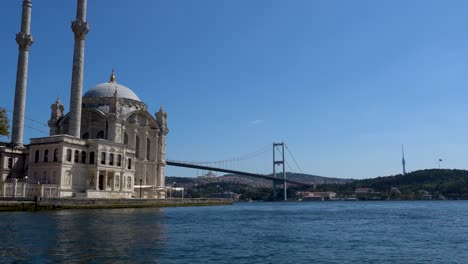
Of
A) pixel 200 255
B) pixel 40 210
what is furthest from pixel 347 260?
pixel 40 210

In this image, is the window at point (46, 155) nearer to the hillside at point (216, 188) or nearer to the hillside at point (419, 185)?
the hillside at point (216, 188)

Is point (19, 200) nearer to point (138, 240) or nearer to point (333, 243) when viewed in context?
point (138, 240)

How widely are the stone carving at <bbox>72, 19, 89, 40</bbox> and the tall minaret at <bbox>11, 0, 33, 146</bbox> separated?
4423mm

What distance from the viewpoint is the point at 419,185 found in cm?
10675

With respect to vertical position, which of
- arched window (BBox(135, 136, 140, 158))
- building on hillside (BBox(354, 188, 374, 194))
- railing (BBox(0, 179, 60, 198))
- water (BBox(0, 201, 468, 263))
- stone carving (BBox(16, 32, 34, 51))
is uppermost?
stone carving (BBox(16, 32, 34, 51))

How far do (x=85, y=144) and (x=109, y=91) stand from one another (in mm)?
13215

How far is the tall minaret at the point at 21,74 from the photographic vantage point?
40.5 m

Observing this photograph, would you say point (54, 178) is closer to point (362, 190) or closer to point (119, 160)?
point (119, 160)

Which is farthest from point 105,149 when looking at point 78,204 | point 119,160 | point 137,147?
point 137,147

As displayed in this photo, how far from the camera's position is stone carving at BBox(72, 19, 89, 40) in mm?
40188

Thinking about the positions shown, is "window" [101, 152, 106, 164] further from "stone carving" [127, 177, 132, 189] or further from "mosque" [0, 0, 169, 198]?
"stone carving" [127, 177, 132, 189]

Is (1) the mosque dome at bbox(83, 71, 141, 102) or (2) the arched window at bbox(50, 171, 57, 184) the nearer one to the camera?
(2) the arched window at bbox(50, 171, 57, 184)

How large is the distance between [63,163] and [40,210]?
8.25 metres

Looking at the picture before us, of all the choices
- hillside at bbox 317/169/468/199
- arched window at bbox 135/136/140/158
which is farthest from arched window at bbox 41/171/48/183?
hillside at bbox 317/169/468/199
